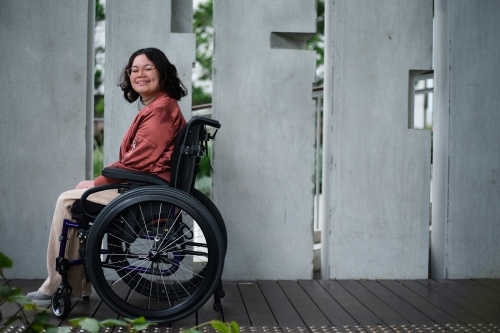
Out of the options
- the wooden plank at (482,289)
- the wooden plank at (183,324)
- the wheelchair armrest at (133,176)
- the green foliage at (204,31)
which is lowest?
the wooden plank at (183,324)

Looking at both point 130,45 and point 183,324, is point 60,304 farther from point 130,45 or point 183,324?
point 130,45

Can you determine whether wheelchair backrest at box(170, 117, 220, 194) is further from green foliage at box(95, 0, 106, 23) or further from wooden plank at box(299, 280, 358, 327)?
green foliage at box(95, 0, 106, 23)

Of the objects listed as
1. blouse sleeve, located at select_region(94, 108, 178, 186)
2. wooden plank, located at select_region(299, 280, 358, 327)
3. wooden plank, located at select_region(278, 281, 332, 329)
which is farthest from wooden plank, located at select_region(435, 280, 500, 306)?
blouse sleeve, located at select_region(94, 108, 178, 186)

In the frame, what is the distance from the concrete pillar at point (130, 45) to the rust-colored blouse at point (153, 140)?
0.69 meters

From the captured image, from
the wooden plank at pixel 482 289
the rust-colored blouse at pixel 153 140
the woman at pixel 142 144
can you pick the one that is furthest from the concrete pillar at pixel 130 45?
the wooden plank at pixel 482 289

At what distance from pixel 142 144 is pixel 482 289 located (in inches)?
76.7

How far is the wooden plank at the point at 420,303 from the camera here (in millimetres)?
2861

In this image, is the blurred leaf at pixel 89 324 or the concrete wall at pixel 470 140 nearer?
the blurred leaf at pixel 89 324

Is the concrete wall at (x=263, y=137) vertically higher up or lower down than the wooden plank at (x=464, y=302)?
higher up

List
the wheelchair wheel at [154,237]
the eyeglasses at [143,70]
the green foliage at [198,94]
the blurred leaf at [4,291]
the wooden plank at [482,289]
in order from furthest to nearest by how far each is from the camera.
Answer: the green foliage at [198,94]
the wooden plank at [482,289]
the eyeglasses at [143,70]
the wheelchair wheel at [154,237]
the blurred leaf at [4,291]

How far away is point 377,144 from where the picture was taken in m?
3.73

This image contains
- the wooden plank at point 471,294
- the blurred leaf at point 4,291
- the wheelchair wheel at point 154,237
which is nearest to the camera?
the blurred leaf at point 4,291

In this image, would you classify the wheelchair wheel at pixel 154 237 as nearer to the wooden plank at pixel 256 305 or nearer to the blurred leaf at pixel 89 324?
the wooden plank at pixel 256 305

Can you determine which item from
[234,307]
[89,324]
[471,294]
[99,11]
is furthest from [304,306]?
[99,11]
